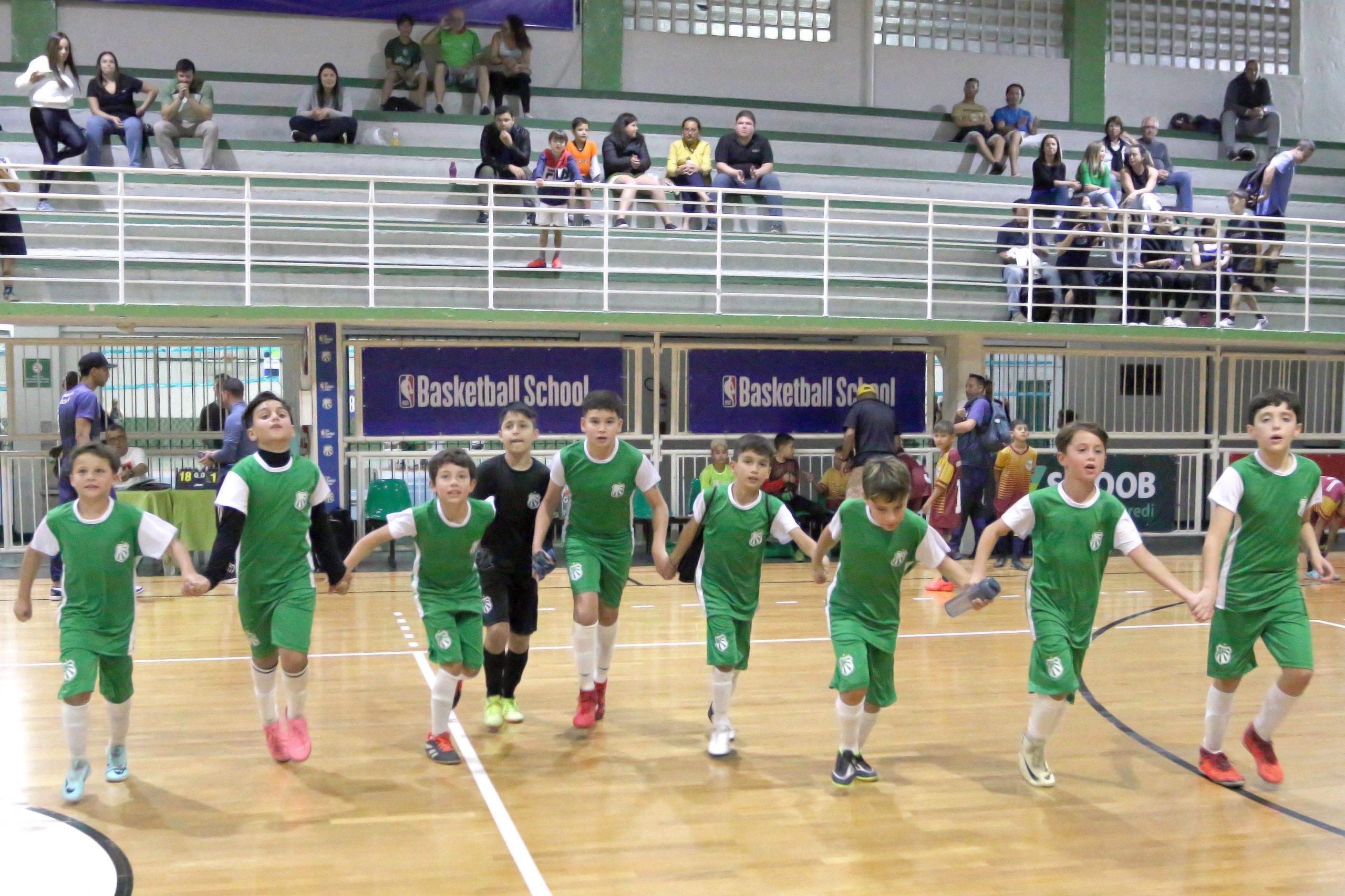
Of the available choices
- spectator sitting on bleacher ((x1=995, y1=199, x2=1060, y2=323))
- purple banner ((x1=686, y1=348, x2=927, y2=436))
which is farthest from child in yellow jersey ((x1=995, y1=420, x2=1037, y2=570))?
purple banner ((x1=686, y1=348, x2=927, y2=436))

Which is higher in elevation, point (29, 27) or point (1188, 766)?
point (29, 27)

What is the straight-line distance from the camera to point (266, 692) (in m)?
6.00

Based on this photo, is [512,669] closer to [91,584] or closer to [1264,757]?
[91,584]

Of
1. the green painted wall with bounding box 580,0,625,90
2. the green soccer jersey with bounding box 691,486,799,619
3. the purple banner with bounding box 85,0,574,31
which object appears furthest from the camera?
the green painted wall with bounding box 580,0,625,90

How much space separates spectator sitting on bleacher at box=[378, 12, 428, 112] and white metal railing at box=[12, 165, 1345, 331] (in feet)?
7.24

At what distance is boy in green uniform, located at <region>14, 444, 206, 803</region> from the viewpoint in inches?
211

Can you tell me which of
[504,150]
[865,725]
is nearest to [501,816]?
[865,725]

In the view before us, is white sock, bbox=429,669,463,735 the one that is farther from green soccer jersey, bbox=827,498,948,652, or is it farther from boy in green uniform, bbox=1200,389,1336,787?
boy in green uniform, bbox=1200,389,1336,787

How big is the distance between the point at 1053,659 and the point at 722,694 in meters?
1.63

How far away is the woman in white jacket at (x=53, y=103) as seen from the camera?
44.2ft

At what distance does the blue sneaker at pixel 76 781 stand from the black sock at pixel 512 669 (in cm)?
210

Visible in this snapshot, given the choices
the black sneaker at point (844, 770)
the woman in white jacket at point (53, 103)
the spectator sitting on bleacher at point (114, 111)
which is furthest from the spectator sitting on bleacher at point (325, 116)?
the black sneaker at point (844, 770)

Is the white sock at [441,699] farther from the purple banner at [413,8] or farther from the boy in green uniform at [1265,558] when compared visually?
the purple banner at [413,8]

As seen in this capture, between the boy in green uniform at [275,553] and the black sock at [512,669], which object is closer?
the boy in green uniform at [275,553]
